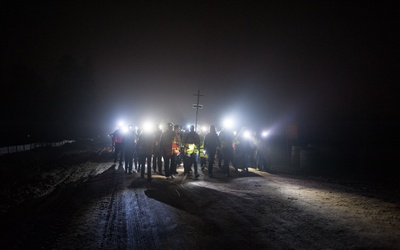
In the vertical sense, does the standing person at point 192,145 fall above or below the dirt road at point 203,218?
above

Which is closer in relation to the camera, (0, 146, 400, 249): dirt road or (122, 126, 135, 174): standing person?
(0, 146, 400, 249): dirt road

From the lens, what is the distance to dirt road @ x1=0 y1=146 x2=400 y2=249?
5699 mm

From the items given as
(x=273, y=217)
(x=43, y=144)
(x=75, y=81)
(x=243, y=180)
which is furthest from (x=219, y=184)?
(x=75, y=81)

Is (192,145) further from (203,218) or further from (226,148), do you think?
(203,218)

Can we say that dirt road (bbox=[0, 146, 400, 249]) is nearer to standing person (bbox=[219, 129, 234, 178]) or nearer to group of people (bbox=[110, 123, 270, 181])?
group of people (bbox=[110, 123, 270, 181])

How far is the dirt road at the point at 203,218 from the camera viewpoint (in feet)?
18.7

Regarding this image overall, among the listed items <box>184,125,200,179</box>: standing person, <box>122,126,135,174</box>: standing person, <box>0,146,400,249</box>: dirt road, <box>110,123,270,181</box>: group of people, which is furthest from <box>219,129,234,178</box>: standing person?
<box>122,126,135,174</box>: standing person

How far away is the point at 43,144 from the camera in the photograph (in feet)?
99.6

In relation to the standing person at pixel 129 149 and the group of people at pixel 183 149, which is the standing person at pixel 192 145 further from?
the standing person at pixel 129 149

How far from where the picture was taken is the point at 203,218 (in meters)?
7.04

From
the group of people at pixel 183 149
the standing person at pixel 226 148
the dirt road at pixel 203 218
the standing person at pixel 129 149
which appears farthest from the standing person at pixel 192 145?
the dirt road at pixel 203 218

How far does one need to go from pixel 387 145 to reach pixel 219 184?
17.9 m

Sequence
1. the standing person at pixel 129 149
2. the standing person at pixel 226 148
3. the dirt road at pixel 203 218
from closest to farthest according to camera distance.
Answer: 1. the dirt road at pixel 203 218
2. the standing person at pixel 226 148
3. the standing person at pixel 129 149

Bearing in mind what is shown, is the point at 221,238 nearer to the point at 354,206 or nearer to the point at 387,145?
the point at 354,206
